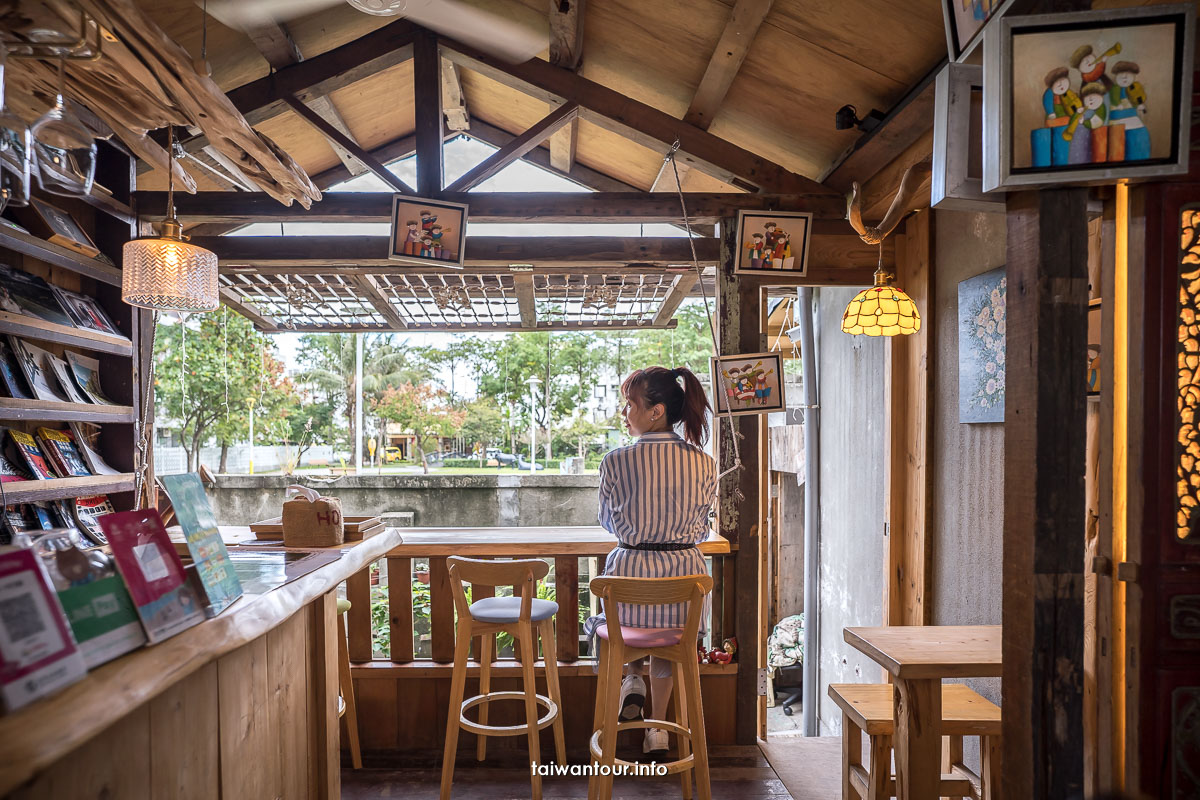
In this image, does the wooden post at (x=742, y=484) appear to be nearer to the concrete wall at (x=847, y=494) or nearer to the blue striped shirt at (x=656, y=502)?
the blue striped shirt at (x=656, y=502)

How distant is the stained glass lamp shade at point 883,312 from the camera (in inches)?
122

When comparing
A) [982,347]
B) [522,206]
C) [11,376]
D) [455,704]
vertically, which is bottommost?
[455,704]

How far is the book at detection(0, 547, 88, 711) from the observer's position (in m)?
1.02

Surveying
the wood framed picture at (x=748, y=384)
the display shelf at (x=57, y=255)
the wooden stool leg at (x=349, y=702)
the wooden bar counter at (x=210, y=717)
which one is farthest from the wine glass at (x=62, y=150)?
the wood framed picture at (x=748, y=384)

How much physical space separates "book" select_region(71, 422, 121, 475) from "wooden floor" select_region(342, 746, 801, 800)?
1811 millimetres

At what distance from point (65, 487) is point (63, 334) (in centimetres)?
64

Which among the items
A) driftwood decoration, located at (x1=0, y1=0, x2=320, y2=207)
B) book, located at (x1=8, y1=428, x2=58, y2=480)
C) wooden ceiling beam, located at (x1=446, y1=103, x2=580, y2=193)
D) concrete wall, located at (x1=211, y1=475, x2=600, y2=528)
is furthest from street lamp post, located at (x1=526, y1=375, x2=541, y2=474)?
driftwood decoration, located at (x1=0, y1=0, x2=320, y2=207)

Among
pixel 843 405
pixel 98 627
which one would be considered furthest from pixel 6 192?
pixel 843 405

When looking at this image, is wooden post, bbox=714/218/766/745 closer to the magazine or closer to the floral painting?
the floral painting

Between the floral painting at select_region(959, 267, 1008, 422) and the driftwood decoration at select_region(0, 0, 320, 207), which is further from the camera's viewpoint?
the floral painting at select_region(959, 267, 1008, 422)

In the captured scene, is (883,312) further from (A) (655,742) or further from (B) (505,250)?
(A) (655,742)

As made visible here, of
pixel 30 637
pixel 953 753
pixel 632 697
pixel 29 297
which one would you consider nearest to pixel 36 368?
pixel 29 297

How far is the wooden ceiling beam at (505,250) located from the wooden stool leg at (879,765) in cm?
245

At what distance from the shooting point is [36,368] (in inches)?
122
